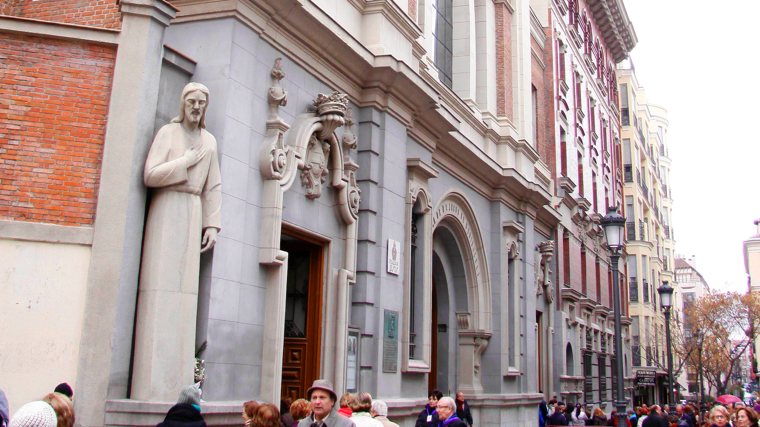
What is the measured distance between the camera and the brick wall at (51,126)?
8391 mm

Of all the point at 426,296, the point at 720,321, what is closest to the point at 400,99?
the point at 426,296

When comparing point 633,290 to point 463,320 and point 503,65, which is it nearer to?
point 503,65

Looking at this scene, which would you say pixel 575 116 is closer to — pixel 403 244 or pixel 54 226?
pixel 403 244

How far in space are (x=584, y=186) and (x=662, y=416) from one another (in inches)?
740

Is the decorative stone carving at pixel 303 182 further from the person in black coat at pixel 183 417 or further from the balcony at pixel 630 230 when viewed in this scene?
the balcony at pixel 630 230

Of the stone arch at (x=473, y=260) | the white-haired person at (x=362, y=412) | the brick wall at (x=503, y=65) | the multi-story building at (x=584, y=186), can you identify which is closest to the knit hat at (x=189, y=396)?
the white-haired person at (x=362, y=412)

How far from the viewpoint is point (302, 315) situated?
1229cm

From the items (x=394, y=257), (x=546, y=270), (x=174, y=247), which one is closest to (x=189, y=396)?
(x=174, y=247)

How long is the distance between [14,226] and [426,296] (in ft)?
29.5

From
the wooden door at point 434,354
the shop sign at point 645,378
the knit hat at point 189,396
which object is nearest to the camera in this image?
the knit hat at point 189,396

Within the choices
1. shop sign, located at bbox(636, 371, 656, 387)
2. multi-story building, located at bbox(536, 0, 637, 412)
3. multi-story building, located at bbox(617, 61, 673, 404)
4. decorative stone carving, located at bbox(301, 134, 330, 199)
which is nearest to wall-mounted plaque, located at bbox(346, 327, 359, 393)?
decorative stone carving, located at bbox(301, 134, 330, 199)

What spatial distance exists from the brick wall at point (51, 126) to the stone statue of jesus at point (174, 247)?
0.72 m

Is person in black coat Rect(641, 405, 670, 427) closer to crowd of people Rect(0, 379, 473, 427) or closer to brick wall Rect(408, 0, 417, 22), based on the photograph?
crowd of people Rect(0, 379, 473, 427)

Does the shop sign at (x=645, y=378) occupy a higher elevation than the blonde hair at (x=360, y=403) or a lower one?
higher
